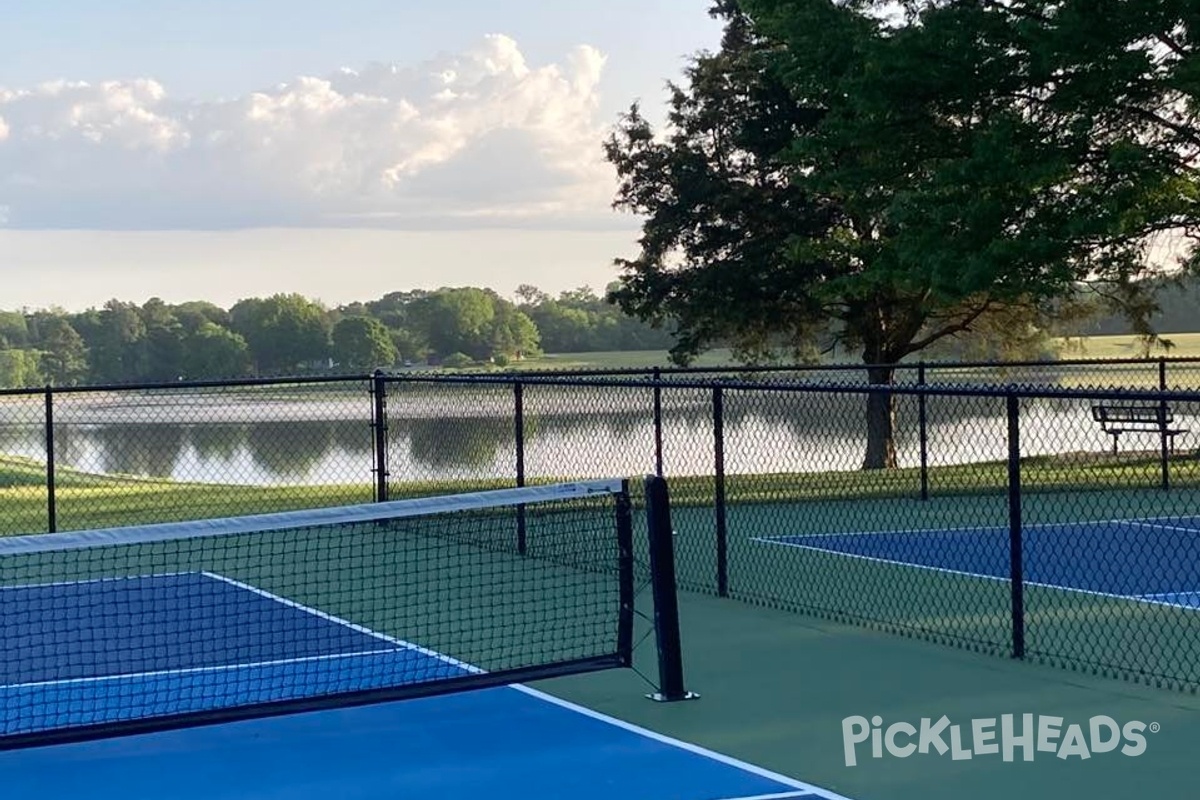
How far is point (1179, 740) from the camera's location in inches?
296

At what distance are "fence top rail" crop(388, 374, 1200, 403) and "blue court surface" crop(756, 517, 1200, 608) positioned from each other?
218cm

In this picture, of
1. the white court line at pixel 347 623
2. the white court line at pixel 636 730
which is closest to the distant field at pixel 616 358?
the white court line at pixel 347 623

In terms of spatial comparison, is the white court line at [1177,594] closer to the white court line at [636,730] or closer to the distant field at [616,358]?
the white court line at [636,730]

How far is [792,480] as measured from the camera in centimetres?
2158

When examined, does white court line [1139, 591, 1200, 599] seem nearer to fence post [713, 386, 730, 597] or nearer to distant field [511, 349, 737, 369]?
fence post [713, 386, 730, 597]

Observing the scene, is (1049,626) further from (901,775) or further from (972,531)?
(972,531)

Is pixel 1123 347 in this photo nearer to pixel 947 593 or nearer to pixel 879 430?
pixel 879 430

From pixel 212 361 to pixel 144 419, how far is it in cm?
1798

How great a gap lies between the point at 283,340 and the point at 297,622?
1348 inches

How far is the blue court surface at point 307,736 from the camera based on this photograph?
700 centimetres

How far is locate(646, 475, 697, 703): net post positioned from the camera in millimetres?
8500

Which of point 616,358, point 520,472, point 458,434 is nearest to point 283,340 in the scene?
point 616,358

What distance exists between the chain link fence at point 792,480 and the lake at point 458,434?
0.09 meters

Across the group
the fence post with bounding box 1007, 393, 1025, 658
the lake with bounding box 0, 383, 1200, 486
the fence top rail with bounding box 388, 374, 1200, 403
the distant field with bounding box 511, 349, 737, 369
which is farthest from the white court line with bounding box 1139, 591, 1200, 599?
the distant field with bounding box 511, 349, 737, 369
